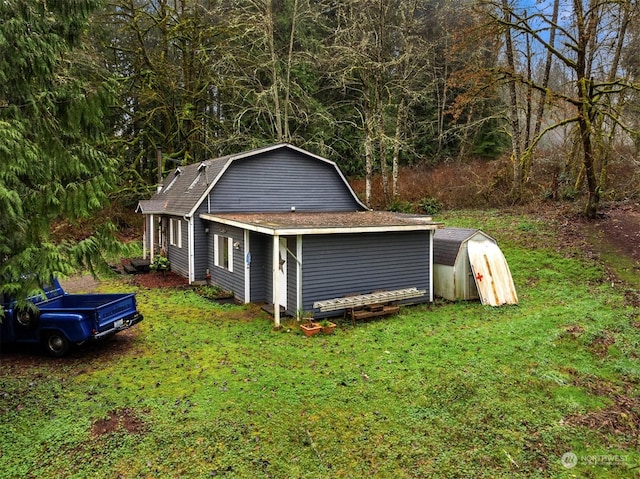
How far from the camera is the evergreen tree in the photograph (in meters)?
5.29

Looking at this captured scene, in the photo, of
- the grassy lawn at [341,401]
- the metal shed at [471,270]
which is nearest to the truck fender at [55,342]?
the grassy lawn at [341,401]

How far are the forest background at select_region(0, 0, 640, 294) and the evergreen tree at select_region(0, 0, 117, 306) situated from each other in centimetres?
21

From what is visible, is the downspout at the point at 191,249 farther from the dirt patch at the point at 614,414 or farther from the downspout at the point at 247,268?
the dirt patch at the point at 614,414

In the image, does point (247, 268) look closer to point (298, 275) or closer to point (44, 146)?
point (298, 275)

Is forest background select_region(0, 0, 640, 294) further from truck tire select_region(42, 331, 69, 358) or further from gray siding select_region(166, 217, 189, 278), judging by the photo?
truck tire select_region(42, 331, 69, 358)

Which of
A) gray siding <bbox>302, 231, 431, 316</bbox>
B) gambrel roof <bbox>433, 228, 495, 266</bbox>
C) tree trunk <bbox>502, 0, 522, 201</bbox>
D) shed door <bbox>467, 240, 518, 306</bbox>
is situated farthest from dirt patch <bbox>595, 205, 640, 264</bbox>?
gray siding <bbox>302, 231, 431, 316</bbox>

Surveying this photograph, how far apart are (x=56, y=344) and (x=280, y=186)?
9260 mm

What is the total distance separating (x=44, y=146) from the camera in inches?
230

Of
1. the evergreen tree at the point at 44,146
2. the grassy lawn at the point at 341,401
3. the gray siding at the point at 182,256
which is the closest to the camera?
the grassy lawn at the point at 341,401

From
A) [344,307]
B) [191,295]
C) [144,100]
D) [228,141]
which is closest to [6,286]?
[344,307]

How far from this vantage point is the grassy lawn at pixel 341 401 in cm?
509

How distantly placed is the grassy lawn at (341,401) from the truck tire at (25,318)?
73 centimetres

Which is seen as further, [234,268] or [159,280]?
[159,280]

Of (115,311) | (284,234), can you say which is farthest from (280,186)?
(115,311)
